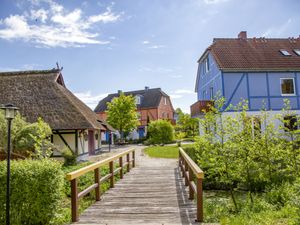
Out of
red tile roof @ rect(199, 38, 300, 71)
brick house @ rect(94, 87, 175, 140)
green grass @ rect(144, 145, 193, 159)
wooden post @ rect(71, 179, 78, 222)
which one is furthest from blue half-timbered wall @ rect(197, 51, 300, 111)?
brick house @ rect(94, 87, 175, 140)

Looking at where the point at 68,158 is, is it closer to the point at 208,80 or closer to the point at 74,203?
the point at 74,203

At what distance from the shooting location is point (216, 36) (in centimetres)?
2259

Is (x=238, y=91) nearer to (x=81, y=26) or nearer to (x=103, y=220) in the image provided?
(x=81, y=26)

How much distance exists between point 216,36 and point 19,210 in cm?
2035

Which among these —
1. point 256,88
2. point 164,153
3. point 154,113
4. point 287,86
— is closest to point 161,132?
point 164,153

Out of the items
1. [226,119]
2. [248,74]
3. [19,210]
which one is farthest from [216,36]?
[19,210]

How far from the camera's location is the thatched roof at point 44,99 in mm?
17344

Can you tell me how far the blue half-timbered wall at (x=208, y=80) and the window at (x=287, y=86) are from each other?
13.9 feet

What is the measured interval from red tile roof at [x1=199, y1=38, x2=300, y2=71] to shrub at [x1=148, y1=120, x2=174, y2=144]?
9.74m

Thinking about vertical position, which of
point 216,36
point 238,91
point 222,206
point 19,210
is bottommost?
point 222,206

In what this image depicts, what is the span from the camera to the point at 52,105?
18.5 metres

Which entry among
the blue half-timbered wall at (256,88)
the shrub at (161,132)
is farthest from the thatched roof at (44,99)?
the shrub at (161,132)

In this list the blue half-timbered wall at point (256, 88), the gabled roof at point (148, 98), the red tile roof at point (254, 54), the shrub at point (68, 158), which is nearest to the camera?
the shrub at point (68, 158)

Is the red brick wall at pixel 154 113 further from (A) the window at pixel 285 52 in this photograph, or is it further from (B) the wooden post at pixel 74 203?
(B) the wooden post at pixel 74 203
